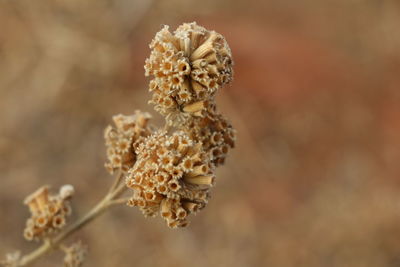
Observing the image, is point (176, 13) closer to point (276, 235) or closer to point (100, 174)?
point (100, 174)

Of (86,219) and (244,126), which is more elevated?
(244,126)

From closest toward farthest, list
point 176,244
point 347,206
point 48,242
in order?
point 48,242 < point 176,244 < point 347,206

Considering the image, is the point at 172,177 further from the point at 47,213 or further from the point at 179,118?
the point at 47,213

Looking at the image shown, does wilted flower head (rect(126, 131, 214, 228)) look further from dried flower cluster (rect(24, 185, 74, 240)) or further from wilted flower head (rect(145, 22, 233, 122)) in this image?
dried flower cluster (rect(24, 185, 74, 240))

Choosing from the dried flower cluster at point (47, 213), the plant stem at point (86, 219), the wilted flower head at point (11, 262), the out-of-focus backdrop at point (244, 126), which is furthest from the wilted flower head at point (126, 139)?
the out-of-focus backdrop at point (244, 126)

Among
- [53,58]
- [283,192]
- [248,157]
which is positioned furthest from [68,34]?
[283,192]

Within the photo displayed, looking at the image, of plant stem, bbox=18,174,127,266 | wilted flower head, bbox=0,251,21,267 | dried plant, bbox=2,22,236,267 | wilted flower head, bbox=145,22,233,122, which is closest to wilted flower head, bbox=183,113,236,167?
dried plant, bbox=2,22,236,267

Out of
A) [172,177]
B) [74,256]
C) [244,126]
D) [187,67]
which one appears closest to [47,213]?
[74,256]
